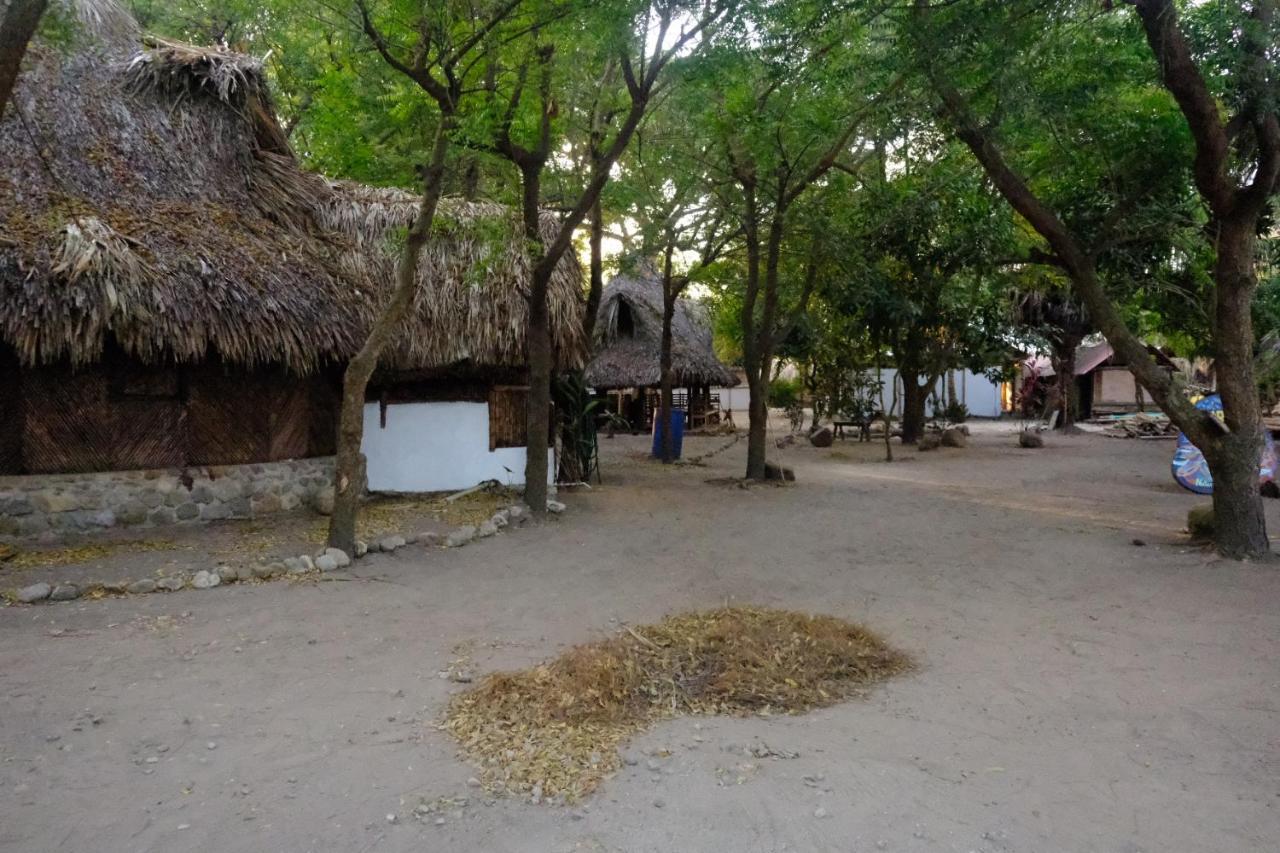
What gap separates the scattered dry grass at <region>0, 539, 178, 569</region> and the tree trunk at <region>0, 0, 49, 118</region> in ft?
16.7

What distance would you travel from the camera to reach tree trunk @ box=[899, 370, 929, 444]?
2016 centimetres

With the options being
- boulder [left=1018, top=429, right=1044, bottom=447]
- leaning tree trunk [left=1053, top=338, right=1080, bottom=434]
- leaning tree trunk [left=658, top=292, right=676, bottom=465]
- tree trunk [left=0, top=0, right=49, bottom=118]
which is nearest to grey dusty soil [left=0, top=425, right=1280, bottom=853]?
tree trunk [left=0, top=0, right=49, bottom=118]

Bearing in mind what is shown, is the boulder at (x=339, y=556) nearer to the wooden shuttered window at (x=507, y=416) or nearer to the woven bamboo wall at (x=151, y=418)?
the woven bamboo wall at (x=151, y=418)

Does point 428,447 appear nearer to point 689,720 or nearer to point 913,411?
point 689,720

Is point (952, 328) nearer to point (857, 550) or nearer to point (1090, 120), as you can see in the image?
point (1090, 120)

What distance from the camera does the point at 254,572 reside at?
694 cm

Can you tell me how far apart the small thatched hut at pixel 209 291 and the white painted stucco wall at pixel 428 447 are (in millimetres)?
26

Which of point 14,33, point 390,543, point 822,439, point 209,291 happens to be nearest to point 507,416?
point 390,543

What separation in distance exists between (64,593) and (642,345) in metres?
17.8

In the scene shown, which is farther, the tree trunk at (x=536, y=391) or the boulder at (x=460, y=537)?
the tree trunk at (x=536, y=391)

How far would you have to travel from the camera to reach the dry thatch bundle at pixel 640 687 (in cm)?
378

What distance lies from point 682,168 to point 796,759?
1066 cm

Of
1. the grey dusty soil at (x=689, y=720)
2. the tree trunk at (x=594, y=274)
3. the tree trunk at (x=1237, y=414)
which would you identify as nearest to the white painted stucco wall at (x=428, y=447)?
the tree trunk at (x=594, y=274)

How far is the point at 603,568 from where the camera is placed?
754 centimetres
